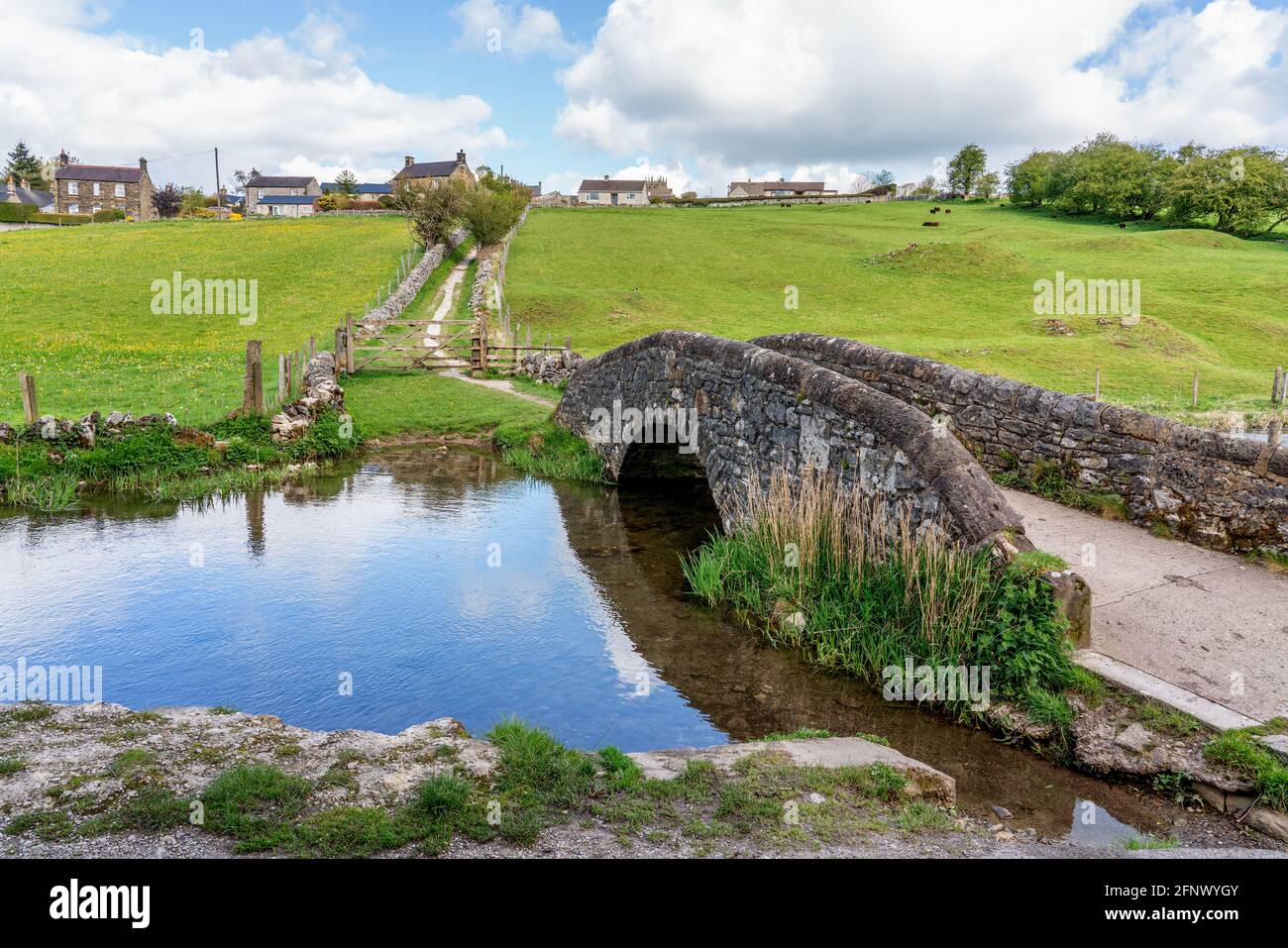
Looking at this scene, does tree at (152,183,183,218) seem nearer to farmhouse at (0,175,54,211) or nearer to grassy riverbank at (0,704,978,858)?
farmhouse at (0,175,54,211)

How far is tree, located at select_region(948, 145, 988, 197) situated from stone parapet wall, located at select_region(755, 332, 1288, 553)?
9546cm

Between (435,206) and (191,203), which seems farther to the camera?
(191,203)

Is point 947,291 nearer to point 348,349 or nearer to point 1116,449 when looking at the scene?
point 348,349

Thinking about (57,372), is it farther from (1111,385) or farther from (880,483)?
(1111,385)

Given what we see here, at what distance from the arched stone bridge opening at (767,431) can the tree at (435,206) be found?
116 ft

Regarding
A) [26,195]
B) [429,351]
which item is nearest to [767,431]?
[429,351]

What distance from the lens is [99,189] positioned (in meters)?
95.3

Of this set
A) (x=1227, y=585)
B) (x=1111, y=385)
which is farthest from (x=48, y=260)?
(x=1227, y=585)

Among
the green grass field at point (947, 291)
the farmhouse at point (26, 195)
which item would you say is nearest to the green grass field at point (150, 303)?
the green grass field at point (947, 291)

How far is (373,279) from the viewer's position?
146ft

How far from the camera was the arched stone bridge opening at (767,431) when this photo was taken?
827cm

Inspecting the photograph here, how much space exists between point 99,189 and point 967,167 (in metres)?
101

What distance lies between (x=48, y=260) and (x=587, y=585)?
166 feet

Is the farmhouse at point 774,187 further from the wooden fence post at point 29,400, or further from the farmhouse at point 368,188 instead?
the wooden fence post at point 29,400
